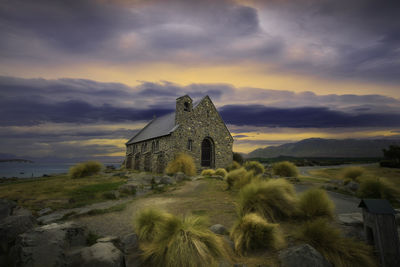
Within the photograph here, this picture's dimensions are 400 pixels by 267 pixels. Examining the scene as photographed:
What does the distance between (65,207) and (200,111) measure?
17254mm

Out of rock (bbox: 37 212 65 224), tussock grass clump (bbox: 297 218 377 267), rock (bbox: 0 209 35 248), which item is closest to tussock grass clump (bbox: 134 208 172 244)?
rock (bbox: 0 209 35 248)

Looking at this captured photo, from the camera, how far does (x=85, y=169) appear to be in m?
20.0

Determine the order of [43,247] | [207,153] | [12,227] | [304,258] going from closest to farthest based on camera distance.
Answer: [43,247]
[304,258]
[12,227]
[207,153]

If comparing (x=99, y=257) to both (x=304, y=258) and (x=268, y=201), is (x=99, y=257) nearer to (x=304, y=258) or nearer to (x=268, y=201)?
(x=304, y=258)

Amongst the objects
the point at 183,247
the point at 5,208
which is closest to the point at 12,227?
the point at 5,208

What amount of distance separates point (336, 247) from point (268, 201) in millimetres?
2304

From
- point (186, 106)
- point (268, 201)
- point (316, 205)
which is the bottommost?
point (316, 205)

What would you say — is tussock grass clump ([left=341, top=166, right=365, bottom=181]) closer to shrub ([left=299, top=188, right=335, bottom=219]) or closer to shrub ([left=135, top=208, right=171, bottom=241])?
shrub ([left=299, top=188, right=335, bottom=219])

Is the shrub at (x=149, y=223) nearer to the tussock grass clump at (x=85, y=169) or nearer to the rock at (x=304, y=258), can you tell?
the rock at (x=304, y=258)

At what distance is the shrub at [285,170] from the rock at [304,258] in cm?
1393

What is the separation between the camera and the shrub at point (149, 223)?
462cm

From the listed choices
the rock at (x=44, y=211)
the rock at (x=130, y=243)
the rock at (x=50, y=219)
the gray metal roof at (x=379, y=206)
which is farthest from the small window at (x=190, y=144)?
the gray metal roof at (x=379, y=206)

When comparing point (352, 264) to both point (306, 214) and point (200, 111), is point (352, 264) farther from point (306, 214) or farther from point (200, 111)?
point (200, 111)

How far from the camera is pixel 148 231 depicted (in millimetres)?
4734
